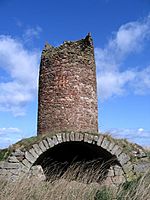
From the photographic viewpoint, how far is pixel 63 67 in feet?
34.4

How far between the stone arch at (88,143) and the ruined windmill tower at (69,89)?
2.90ft

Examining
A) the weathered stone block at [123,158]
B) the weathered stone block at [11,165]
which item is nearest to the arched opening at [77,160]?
the weathered stone block at [123,158]

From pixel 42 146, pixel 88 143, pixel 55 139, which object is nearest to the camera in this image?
pixel 42 146

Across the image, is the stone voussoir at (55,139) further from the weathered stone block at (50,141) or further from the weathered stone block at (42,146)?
the weathered stone block at (42,146)

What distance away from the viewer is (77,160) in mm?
10812

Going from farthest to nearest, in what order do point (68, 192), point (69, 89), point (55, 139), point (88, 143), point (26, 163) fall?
point (69, 89) → point (88, 143) → point (55, 139) → point (26, 163) → point (68, 192)

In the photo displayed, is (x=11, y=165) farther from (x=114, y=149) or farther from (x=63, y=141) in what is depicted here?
(x=114, y=149)

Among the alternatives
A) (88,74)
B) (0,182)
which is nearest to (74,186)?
(0,182)

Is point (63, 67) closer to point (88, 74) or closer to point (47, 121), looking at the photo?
point (88, 74)

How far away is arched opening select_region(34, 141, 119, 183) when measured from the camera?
9.32 metres

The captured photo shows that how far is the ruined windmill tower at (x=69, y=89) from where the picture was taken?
10.1 meters

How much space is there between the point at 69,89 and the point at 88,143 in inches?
78.7

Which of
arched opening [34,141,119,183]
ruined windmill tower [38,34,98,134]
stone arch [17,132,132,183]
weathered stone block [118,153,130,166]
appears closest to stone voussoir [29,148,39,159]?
stone arch [17,132,132,183]

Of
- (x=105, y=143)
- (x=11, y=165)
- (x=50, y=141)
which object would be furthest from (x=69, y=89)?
(x=11, y=165)
